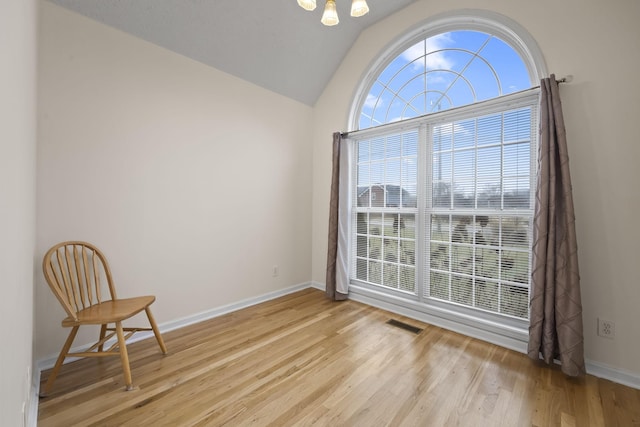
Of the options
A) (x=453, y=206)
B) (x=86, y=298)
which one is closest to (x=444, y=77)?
(x=453, y=206)

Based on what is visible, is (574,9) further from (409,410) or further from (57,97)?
(57,97)

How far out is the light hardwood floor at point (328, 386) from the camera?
1453 millimetres

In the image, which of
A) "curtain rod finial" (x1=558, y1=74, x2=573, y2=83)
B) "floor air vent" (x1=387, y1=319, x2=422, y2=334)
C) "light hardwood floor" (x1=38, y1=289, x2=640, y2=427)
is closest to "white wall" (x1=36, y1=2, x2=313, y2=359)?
"light hardwood floor" (x1=38, y1=289, x2=640, y2=427)

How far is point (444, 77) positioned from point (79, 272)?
3.58m

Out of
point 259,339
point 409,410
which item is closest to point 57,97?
point 259,339

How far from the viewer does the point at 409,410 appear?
59.7 inches

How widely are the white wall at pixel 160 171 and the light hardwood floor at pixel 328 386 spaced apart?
0.57 meters

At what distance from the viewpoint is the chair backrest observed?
68.8 inches

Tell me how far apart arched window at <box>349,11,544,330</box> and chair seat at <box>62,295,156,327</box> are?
226cm

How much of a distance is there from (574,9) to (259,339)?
140 inches

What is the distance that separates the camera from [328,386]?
5.60 feet

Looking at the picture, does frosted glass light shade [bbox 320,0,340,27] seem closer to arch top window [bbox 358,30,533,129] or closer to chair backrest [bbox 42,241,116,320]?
arch top window [bbox 358,30,533,129]

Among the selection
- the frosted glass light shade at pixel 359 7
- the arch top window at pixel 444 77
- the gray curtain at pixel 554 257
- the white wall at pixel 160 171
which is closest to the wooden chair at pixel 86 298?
the white wall at pixel 160 171

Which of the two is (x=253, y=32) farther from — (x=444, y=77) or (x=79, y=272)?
(x=79, y=272)
